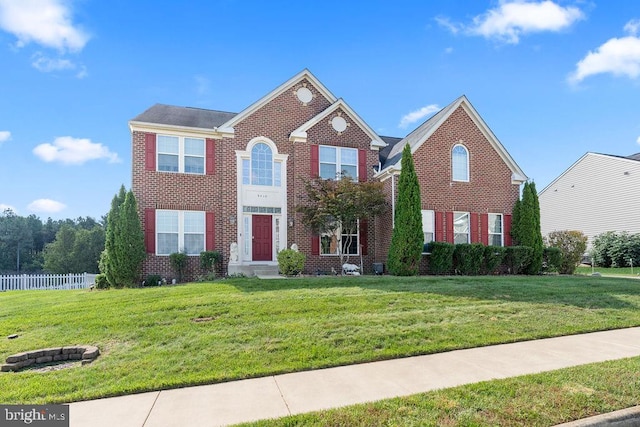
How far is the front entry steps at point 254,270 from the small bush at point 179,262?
5.57ft

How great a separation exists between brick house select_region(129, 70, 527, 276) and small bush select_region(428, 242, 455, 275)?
968mm

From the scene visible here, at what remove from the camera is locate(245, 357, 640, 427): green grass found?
11.4ft

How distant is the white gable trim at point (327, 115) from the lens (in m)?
15.7

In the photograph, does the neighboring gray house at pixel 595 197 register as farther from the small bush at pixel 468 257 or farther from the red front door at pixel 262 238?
the red front door at pixel 262 238

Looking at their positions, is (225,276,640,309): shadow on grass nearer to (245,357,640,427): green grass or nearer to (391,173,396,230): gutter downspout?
(391,173,396,230): gutter downspout

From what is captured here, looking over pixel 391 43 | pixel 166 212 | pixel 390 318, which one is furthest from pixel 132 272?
pixel 391 43

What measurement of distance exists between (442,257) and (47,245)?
59314mm

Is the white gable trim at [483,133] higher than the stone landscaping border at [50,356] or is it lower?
higher

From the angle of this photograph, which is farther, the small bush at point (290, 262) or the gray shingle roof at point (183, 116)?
the gray shingle roof at point (183, 116)

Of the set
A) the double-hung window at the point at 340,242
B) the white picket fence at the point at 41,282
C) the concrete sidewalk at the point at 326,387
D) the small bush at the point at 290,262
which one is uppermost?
the double-hung window at the point at 340,242

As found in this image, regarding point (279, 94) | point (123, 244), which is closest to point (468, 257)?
point (279, 94)

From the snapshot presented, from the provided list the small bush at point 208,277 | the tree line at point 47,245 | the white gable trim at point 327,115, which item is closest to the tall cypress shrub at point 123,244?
the small bush at point 208,277

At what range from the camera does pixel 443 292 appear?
31.2 feet

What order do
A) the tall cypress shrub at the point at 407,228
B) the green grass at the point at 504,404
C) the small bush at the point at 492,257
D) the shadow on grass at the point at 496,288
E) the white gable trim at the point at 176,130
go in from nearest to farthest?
the green grass at the point at 504,404 < the shadow on grass at the point at 496,288 < the tall cypress shrub at the point at 407,228 < the white gable trim at the point at 176,130 < the small bush at the point at 492,257
